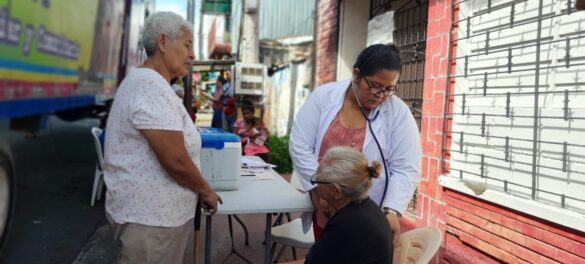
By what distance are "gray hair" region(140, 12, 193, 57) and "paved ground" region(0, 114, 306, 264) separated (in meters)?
2.36

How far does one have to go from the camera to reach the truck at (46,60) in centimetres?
335

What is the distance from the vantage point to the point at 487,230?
3.43m

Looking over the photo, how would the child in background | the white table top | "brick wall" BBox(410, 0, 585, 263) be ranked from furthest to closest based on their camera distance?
the child in background
"brick wall" BBox(410, 0, 585, 263)
the white table top

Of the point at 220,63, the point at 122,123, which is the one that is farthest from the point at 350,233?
the point at 220,63

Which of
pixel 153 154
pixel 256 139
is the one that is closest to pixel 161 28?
pixel 153 154

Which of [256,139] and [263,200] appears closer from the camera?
[263,200]

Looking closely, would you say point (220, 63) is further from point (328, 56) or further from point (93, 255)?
point (93, 255)

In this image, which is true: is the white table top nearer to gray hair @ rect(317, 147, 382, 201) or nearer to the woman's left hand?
the woman's left hand

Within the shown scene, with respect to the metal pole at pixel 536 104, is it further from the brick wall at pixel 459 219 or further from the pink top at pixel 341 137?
the pink top at pixel 341 137

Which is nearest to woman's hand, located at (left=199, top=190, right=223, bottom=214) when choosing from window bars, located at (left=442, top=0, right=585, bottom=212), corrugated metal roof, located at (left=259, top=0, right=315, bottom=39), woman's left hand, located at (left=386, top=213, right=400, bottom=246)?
woman's left hand, located at (left=386, top=213, right=400, bottom=246)

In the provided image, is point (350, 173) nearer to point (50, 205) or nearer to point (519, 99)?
point (519, 99)

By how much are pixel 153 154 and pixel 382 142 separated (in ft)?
3.56

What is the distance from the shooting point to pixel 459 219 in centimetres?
375

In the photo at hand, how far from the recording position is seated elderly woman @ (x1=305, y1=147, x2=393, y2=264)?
5.59ft
